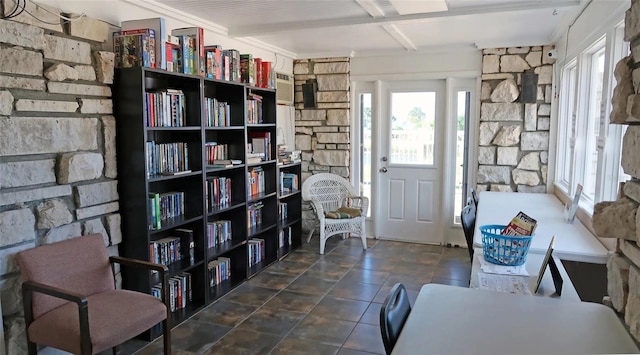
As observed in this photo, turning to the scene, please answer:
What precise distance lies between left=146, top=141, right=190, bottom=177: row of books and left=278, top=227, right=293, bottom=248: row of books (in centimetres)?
170

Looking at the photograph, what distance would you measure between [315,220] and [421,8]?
3094mm

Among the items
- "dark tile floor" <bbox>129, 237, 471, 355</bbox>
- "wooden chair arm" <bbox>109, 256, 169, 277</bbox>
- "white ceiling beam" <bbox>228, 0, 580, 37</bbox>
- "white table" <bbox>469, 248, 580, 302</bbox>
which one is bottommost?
"dark tile floor" <bbox>129, 237, 471, 355</bbox>

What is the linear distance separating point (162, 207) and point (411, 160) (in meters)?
3.17

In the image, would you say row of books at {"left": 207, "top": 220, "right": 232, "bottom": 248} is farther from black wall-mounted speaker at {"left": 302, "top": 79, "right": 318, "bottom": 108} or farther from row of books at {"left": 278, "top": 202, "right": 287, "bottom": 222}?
black wall-mounted speaker at {"left": 302, "top": 79, "right": 318, "bottom": 108}

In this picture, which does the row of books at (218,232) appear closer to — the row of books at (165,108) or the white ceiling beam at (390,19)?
the row of books at (165,108)

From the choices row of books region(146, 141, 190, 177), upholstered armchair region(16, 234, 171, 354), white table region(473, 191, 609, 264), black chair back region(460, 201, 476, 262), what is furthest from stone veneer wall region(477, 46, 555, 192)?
upholstered armchair region(16, 234, 171, 354)

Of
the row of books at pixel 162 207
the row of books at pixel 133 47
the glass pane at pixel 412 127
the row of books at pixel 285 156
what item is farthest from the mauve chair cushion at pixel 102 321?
the glass pane at pixel 412 127

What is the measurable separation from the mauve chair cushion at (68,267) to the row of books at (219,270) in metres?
1.14

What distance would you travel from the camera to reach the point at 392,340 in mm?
1497

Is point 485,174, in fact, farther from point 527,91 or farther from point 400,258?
point 400,258

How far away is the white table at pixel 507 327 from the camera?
132 cm

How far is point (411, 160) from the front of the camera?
5586mm

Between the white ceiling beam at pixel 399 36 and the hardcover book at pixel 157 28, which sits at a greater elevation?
the white ceiling beam at pixel 399 36

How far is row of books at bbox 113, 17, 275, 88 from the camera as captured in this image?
2977 mm
